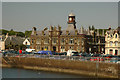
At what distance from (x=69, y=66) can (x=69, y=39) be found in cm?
3810

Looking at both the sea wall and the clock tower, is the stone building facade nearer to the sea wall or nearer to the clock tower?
the clock tower

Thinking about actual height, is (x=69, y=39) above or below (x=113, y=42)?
above

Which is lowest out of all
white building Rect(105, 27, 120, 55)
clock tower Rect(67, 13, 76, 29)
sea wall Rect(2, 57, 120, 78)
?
sea wall Rect(2, 57, 120, 78)

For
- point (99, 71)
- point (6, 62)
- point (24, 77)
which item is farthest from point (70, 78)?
point (6, 62)

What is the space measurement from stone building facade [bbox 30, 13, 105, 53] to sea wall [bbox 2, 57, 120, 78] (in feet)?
94.0

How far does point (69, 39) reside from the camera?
11131cm

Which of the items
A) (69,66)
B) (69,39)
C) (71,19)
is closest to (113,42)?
(69,39)

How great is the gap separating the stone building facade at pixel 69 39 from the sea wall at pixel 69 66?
28653mm

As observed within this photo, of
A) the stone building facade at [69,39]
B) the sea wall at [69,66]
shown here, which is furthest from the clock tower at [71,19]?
the sea wall at [69,66]

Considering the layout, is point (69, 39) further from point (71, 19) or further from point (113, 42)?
point (113, 42)

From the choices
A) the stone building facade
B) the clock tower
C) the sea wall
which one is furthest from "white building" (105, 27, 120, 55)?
the sea wall

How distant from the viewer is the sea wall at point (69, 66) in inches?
2522

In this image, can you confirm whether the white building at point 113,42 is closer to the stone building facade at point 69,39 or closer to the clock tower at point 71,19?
the stone building facade at point 69,39

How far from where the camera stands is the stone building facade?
110 metres
